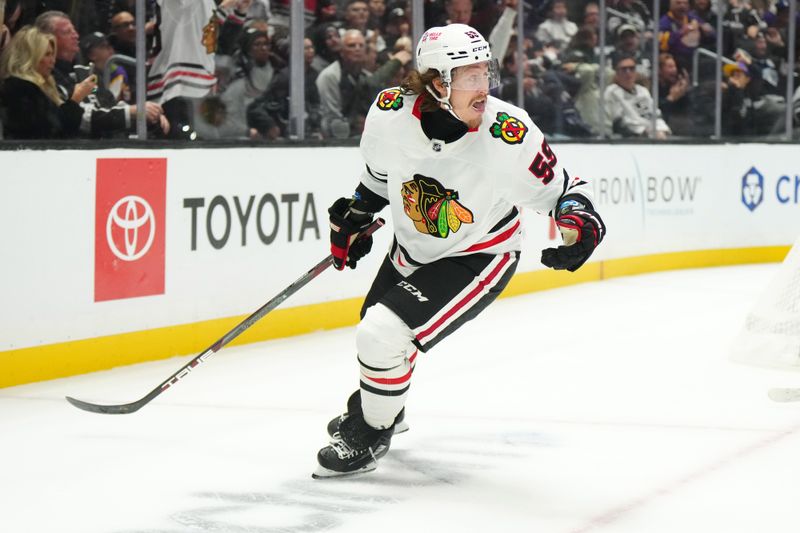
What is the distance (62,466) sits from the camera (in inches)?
141

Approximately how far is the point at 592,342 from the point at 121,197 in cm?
230

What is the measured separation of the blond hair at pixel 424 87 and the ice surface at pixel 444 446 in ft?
3.27

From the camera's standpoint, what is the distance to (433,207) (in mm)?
3361

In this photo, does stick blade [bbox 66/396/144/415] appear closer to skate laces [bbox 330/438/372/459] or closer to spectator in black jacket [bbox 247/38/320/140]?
skate laces [bbox 330/438/372/459]

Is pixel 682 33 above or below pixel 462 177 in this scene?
above

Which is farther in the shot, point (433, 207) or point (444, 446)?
point (444, 446)

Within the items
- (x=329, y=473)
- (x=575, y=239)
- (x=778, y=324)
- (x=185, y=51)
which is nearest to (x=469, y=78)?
(x=575, y=239)

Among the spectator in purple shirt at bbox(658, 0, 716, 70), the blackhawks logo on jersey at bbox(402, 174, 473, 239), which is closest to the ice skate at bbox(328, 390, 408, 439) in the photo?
the blackhawks logo on jersey at bbox(402, 174, 473, 239)

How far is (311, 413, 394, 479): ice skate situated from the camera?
11.2 ft

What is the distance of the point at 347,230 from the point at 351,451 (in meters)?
0.65

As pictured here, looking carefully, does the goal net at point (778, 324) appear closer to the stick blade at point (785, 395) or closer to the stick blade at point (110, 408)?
the stick blade at point (785, 395)

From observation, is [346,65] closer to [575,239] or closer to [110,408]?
[110,408]

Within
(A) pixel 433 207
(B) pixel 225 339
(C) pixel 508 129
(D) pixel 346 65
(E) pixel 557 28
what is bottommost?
(B) pixel 225 339

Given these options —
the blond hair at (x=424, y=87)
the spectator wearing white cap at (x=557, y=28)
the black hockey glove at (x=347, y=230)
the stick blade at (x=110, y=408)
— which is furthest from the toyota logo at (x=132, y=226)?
the spectator wearing white cap at (x=557, y=28)
